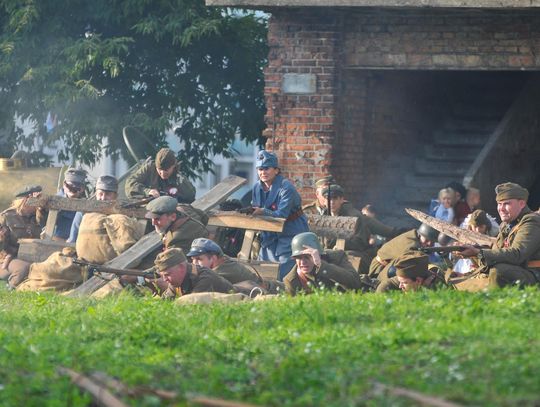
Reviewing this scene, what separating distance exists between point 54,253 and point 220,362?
763cm

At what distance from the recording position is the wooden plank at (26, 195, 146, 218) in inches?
651

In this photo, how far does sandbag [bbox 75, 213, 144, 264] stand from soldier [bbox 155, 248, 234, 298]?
2.51 meters

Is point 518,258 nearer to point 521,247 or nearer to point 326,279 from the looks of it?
point 521,247

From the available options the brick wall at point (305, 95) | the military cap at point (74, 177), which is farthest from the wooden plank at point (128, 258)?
the military cap at point (74, 177)

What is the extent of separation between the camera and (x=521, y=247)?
13.1 m

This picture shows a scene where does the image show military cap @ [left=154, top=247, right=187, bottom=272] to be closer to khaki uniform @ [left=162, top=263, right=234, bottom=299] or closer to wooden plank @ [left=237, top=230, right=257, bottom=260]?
khaki uniform @ [left=162, top=263, right=234, bottom=299]

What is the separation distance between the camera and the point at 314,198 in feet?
58.6

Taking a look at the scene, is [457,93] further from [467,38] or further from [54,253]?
[54,253]

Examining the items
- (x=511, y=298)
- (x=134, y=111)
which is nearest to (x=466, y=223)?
(x=511, y=298)

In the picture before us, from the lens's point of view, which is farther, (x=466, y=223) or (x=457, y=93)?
(x=457, y=93)

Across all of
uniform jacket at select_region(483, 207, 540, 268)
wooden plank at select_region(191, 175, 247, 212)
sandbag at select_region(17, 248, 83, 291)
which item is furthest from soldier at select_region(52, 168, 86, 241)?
uniform jacket at select_region(483, 207, 540, 268)

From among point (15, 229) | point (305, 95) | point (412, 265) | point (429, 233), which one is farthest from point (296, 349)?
point (15, 229)

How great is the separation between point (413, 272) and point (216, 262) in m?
2.41

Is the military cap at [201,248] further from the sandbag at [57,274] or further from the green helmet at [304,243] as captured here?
the sandbag at [57,274]
